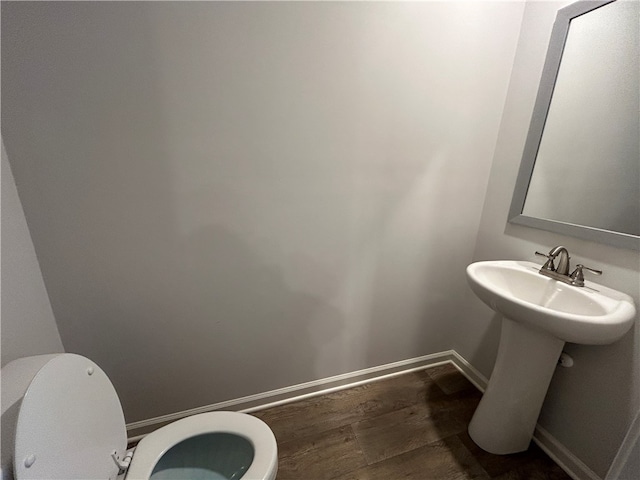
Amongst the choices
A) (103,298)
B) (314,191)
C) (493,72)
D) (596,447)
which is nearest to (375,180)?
(314,191)

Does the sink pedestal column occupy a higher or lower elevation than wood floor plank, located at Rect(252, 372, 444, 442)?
higher

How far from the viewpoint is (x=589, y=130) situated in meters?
1.01

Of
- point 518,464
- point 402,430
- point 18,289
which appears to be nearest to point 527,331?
point 518,464

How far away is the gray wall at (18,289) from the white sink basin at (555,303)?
1.52m

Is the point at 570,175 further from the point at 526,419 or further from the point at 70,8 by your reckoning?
the point at 70,8

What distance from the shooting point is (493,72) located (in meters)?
1.24

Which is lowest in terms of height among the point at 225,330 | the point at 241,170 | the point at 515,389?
the point at 515,389

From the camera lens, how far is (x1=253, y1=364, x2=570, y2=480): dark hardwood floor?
1.08m

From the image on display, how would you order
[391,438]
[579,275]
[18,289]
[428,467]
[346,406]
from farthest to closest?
[346,406] < [391,438] < [428,467] < [579,275] < [18,289]

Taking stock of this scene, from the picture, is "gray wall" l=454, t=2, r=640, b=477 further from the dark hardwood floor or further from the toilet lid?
the toilet lid

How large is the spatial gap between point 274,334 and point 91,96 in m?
1.15

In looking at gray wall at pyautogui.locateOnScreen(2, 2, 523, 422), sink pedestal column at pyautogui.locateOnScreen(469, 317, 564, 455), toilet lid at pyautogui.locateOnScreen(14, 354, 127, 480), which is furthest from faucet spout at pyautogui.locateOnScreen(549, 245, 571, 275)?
toilet lid at pyautogui.locateOnScreen(14, 354, 127, 480)

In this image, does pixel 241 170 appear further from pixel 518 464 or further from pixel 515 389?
pixel 518 464

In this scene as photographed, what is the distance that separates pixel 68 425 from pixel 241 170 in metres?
0.89
